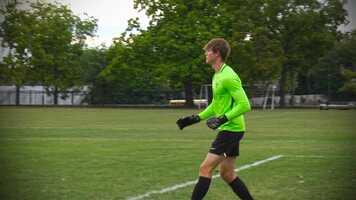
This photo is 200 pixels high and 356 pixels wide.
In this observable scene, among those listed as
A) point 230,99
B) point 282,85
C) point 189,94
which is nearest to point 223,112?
point 230,99

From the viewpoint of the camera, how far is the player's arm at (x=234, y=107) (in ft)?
23.6

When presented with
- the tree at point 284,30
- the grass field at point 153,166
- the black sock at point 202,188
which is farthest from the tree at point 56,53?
the black sock at point 202,188

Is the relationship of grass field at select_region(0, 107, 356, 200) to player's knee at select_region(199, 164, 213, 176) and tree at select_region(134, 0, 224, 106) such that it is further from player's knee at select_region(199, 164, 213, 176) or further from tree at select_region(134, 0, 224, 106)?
tree at select_region(134, 0, 224, 106)

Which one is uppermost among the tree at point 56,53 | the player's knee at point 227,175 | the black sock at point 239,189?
the tree at point 56,53

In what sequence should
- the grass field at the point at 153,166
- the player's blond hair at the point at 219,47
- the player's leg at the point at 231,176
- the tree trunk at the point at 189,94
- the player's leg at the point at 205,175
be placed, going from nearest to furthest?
the player's blond hair at the point at 219,47
the player's leg at the point at 205,175
the player's leg at the point at 231,176
the grass field at the point at 153,166
the tree trunk at the point at 189,94

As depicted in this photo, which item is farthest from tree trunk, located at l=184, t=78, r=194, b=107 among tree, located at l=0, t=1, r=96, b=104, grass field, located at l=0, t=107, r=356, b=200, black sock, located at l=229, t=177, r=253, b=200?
black sock, located at l=229, t=177, r=253, b=200

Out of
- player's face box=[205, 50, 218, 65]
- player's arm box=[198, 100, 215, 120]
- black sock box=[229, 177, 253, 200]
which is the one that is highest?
player's face box=[205, 50, 218, 65]

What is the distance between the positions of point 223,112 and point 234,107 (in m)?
0.28

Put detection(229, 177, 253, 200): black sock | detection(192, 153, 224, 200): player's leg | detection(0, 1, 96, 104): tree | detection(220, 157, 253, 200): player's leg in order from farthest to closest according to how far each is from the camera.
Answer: detection(0, 1, 96, 104): tree
detection(229, 177, 253, 200): black sock
detection(220, 157, 253, 200): player's leg
detection(192, 153, 224, 200): player's leg

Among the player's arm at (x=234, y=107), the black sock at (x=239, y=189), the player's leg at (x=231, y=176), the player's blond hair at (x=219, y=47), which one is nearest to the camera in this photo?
the player's arm at (x=234, y=107)

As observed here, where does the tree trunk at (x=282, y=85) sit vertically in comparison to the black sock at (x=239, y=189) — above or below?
above

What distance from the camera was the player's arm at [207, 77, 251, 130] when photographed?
283 inches

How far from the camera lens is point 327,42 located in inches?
2373

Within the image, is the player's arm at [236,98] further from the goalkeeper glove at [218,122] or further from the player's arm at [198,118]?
the player's arm at [198,118]
